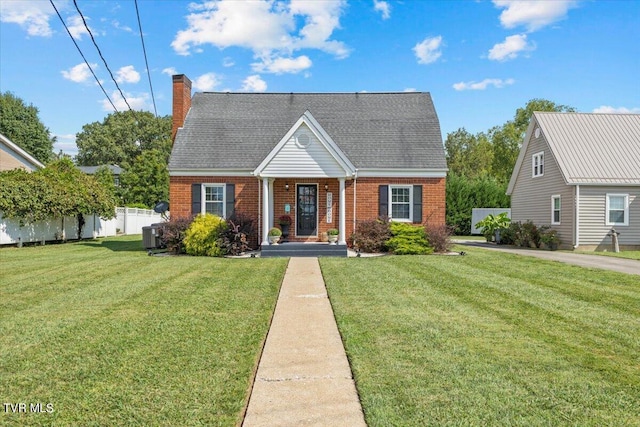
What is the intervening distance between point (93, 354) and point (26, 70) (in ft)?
53.3

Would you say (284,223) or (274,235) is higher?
(284,223)

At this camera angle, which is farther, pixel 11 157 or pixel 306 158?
pixel 11 157

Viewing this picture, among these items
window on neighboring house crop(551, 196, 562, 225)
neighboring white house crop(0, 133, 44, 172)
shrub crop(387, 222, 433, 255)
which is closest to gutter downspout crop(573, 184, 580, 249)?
window on neighboring house crop(551, 196, 562, 225)

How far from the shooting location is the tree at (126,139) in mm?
68562

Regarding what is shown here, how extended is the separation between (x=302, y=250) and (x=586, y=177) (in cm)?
1285

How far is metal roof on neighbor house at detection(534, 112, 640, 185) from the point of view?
19.6 m

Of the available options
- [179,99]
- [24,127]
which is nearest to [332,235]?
[179,99]

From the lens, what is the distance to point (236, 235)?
15.9m

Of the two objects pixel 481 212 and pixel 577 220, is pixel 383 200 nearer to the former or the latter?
pixel 577 220

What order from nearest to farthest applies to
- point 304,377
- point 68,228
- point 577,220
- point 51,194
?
1. point 304,377
2. point 577,220
3. point 51,194
4. point 68,228

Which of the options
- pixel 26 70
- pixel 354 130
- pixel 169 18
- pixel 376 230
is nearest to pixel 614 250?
pixel 376 230

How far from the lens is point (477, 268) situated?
39.7 ft

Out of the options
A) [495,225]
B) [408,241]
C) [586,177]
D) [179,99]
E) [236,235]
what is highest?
[179,99]

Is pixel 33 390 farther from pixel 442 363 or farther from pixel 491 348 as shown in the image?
pixel 491 348
